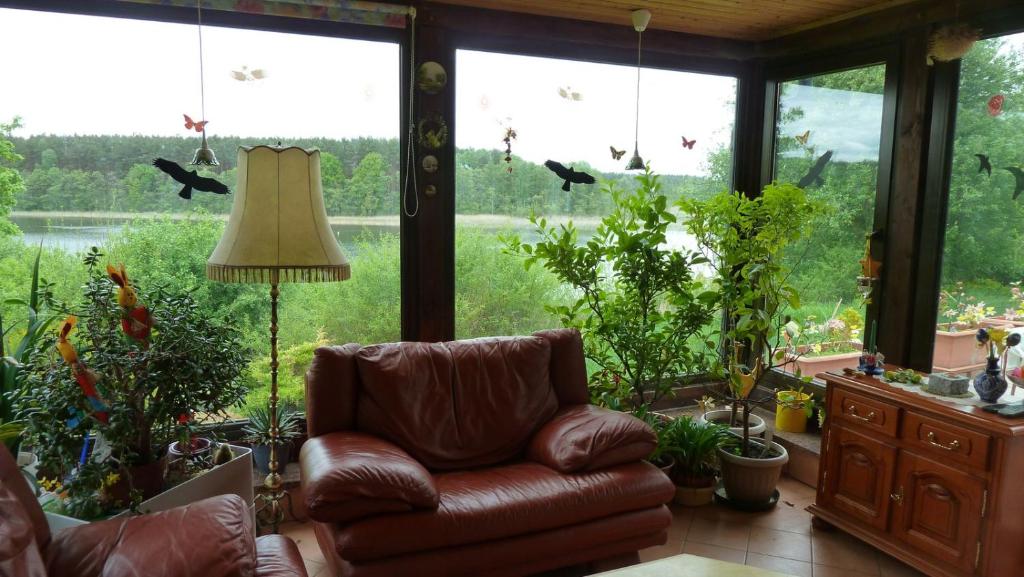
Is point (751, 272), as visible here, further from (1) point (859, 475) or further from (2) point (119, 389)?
(2) point (119, 389)

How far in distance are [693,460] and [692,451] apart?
0.17 ft

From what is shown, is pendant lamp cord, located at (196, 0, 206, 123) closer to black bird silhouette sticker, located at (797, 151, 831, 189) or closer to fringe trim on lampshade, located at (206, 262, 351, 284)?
fringe trim on lampshade, located at (206, 262, 351, 284)

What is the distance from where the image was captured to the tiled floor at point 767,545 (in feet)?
9.39

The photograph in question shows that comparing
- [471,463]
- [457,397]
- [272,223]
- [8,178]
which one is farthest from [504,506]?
[8,178]

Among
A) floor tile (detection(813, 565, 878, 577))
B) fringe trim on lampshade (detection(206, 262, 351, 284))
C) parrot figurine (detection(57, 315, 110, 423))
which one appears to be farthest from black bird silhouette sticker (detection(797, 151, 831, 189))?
parrot figurine (detection(57, 315, 110, 423))

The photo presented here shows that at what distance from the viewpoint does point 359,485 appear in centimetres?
229

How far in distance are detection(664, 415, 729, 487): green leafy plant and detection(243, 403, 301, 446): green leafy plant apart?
72.8 inches

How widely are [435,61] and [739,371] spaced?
7.63 feet

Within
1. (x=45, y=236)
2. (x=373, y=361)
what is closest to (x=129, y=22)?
(x=45, y=236)

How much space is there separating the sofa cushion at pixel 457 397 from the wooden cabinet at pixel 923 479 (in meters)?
1.35

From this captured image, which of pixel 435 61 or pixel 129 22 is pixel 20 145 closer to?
pixel 129 22

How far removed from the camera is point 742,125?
4.33 metres

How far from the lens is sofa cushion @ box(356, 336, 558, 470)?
2855 millimetres

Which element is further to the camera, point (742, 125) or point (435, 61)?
point (742, 125)
